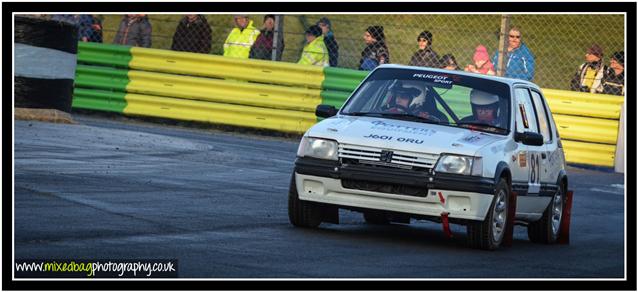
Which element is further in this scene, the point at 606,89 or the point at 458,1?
the point at 606,89

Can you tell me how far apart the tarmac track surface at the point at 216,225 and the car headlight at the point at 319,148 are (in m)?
0.63

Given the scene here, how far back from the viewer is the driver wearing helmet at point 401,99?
38.4ft

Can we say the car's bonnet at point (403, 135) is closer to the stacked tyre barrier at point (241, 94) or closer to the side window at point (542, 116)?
the side window at point (542, 116)

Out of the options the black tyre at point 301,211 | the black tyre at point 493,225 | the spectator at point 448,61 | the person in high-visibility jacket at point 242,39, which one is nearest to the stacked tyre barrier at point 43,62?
the person in high-visibility jacket at point 242,39

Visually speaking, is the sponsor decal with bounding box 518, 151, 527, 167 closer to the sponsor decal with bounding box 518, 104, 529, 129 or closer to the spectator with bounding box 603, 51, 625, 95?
the sponsor decal with bounding box 518, 104, 529, 129

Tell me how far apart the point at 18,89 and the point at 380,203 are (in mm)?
8827

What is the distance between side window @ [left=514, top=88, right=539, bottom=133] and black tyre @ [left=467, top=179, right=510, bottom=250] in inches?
36.7

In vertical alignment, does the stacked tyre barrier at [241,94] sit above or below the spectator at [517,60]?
below

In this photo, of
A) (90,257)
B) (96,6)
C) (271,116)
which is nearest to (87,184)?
(96,6)

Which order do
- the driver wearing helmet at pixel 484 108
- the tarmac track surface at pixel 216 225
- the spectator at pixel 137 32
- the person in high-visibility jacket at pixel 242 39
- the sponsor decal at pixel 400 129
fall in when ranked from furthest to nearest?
the spectator at pixel 137 32
the person in high-visibility jacket at pixel 242 39
the driver wearing helmet at pixel 484 108
the sponsor decal at pixel 400 129
the tarmac track surface at pixel 216 225

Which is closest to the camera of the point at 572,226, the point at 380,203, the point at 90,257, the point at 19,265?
the point at 19,265

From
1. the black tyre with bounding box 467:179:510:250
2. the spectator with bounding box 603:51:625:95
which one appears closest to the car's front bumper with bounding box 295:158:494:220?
the black tyre with bounding box 467:179:510:250

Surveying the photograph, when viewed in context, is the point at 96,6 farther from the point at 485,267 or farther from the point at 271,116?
the point at 271,116

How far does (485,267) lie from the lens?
9.65 m
